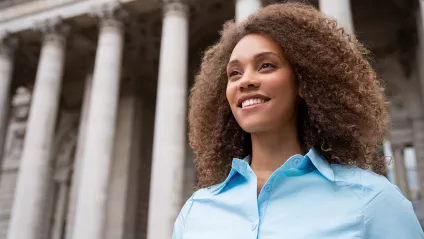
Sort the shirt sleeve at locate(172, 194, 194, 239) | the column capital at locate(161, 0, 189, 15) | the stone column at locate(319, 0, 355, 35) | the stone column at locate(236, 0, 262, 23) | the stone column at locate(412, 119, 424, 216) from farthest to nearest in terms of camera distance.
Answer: the stone column at locate(412, 119, 424, 216) < the column capital at locate(161, 0, 189, 15) < the stone column at locate(236, 0, 262, 23) < the stone column at locate(319, 0, 355, 35) < the shirt sleeve at locate(172, 194, 194, 239)

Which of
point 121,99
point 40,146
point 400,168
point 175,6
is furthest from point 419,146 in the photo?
point 40,146

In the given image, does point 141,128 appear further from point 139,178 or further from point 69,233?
point 69,233

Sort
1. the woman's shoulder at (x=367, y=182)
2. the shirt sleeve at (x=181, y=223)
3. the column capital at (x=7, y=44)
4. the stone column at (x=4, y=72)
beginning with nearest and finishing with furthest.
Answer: the woman's shoulder at (x=367, y=182) → the shirt sleeve at (x=181, y=223) → the stone column at (x=4, y=72) → the column capital at (x=7, y=44)

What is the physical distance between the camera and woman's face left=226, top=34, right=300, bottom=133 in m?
2.58

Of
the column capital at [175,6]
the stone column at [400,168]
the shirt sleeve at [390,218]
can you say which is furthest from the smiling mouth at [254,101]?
the stone column at [400,168]

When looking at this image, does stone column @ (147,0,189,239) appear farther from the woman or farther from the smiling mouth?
the smiling mouth

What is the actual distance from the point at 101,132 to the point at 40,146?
11.3 ft

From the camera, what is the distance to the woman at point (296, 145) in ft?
6.71

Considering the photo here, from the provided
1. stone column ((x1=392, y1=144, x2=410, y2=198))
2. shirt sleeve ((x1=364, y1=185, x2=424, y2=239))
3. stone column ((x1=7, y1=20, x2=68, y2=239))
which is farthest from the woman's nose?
stone column ((x1=392, y1=144, x2=410, y2=198))

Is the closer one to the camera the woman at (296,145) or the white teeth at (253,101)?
the woman at (296,145)

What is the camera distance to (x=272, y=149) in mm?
2678

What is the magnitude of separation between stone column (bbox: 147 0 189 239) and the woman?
13.4 metres

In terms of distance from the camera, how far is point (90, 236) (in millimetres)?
17453

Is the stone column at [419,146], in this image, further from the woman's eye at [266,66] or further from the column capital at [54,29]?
the woman's eye at [266,66]
